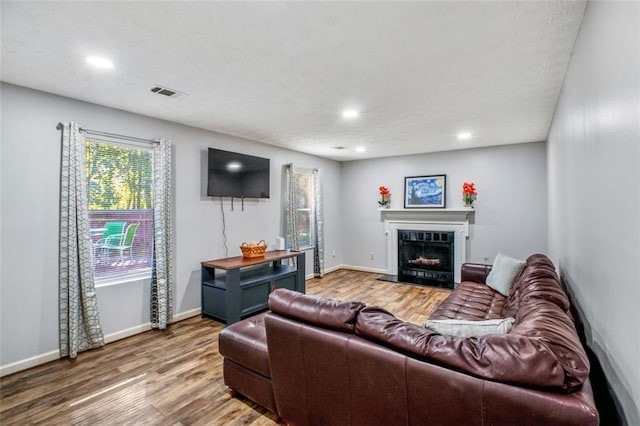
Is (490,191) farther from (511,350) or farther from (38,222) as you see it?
(38,222)

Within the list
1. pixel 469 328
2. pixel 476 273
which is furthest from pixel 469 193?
pixel 469 328

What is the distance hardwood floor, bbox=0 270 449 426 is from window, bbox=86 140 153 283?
814 mm

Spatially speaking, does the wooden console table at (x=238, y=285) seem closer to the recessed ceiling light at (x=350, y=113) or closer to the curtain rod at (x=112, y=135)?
the curtain rod at (x=112, y=135)

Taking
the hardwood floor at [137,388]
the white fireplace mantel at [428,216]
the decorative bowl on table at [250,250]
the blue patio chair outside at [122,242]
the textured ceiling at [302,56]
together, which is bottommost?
the hardwood floor at [137,388]

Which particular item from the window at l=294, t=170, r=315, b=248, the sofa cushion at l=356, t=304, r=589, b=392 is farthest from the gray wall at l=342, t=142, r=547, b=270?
the sofa cushion at l=356, t=304, r=589, b=392

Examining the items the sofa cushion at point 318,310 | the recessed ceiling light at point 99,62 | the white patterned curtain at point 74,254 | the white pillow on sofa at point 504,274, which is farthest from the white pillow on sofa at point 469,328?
the white patterned curtain at point 74,254

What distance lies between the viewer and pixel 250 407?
2146 millimetres

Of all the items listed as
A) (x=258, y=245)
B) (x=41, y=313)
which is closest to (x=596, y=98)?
(x=258, y=245)

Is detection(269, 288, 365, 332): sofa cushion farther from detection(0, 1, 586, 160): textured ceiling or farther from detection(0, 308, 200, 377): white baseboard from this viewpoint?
detection(0, 308, 200, 377): white baseboard

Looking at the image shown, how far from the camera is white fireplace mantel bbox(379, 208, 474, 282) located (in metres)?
5.45

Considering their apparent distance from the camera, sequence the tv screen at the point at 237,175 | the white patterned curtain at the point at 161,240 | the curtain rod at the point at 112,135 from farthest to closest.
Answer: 1. the tv screen at the point at 237,175
2. the white patterned curtain at the point at 161,240
3. the curtain rod at the point at 112,135

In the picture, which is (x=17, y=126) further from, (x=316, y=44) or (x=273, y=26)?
(x=316, y=44)

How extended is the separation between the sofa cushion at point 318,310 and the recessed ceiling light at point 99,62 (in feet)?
6.70

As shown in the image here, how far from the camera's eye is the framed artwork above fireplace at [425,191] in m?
5.69
